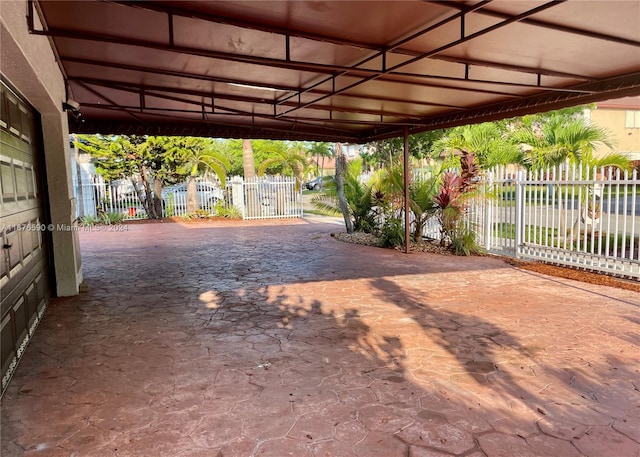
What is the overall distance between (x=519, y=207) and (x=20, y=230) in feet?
26.9

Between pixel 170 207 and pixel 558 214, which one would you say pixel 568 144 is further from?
pixel 170 207

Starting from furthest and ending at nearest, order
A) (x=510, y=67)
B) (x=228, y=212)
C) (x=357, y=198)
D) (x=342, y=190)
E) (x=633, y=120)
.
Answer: (x=633, y=120) → (x=228, y=212) → (x=342, y=190) → (x=357, y=198) → (x=510, y=67)

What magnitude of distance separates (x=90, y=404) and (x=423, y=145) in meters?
15.0

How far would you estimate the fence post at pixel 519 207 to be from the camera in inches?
341

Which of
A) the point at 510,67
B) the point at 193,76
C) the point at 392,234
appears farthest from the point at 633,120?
the point at 193,76

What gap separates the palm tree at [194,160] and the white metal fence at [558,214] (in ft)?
37.6

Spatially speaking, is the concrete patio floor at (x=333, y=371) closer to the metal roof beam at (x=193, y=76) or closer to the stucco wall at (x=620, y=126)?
the metal roof beam at (x=193, y=76)

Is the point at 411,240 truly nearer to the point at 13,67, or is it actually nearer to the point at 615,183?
the point at 615,183

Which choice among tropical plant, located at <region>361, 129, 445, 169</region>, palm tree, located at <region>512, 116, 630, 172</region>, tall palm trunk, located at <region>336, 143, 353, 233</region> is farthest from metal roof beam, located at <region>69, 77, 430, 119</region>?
tropical plant, located at <region>361, 129, 445, 169</region>

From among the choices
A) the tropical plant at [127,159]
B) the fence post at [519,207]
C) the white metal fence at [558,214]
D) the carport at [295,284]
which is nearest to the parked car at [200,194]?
the tropical plant at [127,159]

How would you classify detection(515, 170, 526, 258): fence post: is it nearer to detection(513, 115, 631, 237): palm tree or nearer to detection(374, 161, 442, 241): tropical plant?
detection(513, 115, 631, 237): palm tree

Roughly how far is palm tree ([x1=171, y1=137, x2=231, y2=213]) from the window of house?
24.9 metres

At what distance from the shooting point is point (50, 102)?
498 cm

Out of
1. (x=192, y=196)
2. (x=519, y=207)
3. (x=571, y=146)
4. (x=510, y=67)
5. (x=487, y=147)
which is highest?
(x=510, y=67)
